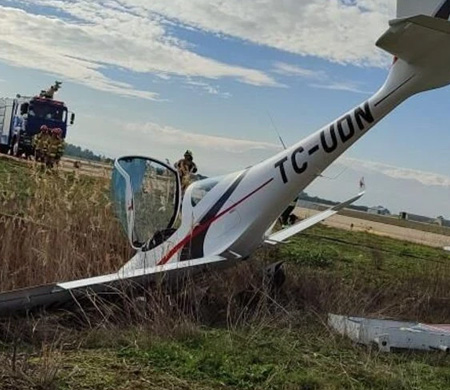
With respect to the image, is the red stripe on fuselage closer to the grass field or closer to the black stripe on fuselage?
the black stripe on fuselage

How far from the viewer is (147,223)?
7.56 metres

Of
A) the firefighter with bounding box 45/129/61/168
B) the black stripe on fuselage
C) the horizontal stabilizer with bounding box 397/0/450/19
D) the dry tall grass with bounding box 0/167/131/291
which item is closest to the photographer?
the horizontal stabilizer with bounding box 397/0/450/19

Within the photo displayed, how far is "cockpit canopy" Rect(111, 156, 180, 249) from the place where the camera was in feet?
24.6

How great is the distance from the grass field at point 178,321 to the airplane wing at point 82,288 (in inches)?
5.2

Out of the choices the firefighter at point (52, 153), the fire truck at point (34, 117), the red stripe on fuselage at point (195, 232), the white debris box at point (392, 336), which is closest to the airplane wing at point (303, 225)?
the red stripe on fuselage at point (195, 232)

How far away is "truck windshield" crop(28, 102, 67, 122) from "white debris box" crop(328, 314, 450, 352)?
27.7 m

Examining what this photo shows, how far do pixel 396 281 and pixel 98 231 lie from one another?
4.34 meters

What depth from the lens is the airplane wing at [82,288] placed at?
5.16m

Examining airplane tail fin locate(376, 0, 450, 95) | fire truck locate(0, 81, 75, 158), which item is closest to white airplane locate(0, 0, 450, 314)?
airplane tail fin locate(376, 0, 450, 95)

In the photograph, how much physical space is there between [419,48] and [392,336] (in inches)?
104

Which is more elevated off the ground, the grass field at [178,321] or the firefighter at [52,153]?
the firefighter at [52,153]

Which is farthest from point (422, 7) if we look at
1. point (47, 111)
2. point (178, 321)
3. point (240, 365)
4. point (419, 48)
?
point (47, 111)

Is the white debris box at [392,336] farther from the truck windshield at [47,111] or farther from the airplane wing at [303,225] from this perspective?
the truck windshield at [47,111]

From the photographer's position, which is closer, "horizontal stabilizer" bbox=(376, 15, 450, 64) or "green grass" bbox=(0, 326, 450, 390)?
"green grass" bbox=(0, 326, 450, 390)
